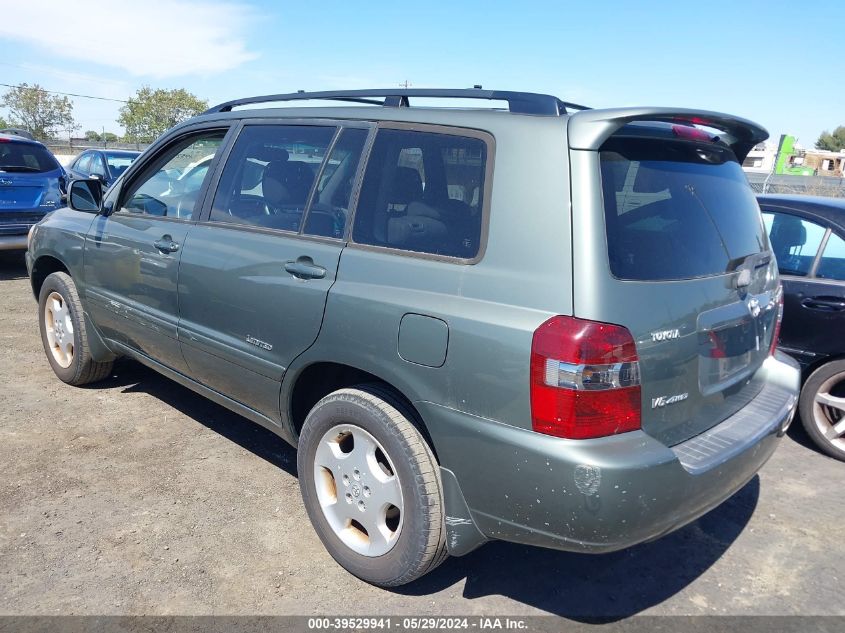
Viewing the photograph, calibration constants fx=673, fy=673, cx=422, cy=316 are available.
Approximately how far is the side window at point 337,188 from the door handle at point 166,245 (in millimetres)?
962

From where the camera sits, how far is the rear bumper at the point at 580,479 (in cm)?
205

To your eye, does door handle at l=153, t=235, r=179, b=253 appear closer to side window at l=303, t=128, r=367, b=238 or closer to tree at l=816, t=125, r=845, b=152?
side window at l=303, t=128, r=367, b=238

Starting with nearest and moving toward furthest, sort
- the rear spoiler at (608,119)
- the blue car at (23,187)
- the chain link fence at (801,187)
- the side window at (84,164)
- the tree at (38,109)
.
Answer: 1. the rear spoiler at (608,119)
2. the blue car at (23,187)
3. the side window at (84,164)
4. the chain link fence at (801,187)
5. the tree at (38,109)

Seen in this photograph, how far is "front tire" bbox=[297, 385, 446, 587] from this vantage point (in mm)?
2422

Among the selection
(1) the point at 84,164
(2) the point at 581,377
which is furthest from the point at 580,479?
(1) the point at 84,164

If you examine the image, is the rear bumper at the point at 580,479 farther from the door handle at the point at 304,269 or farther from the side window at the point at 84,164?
the side window at the point at 84,164

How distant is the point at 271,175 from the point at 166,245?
2.44 feet

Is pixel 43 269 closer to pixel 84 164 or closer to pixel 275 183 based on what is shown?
pixel 275 183

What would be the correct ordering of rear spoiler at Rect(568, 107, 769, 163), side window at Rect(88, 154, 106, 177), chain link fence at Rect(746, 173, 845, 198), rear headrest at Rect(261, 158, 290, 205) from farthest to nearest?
chain link fence at Rect(746, 173, 845, 198) → side window at Rect(88, 154, 106, 177) → rear headrest at Rect(261, 158, 290, 205) → rear spoiler at Rect(568, 107, 769, 163)

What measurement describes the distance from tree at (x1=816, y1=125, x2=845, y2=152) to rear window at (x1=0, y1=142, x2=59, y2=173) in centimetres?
8620

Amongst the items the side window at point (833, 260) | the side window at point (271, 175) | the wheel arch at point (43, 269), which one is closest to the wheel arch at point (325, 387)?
the side window at point (271, 175)

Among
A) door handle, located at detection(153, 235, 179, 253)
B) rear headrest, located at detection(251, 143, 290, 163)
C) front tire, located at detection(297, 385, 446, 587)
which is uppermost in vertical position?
rear headrest, located at detection(251, 143, 290, 163)

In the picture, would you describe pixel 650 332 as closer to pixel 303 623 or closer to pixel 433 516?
pixel 433 516

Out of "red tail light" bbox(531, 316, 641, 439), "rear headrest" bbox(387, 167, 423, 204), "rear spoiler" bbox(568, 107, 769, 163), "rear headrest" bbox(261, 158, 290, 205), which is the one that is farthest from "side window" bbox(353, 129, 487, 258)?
"rear headrest" bbox(261, 158, 290, 205)
